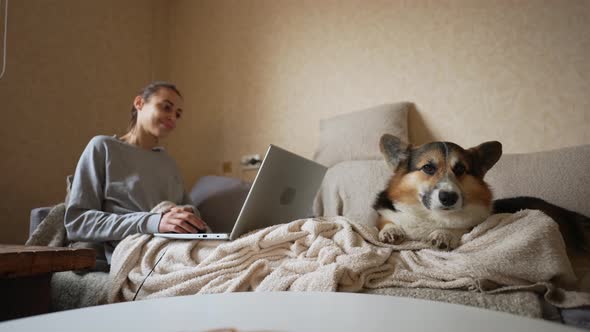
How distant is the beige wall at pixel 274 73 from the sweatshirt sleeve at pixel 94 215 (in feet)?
2.22

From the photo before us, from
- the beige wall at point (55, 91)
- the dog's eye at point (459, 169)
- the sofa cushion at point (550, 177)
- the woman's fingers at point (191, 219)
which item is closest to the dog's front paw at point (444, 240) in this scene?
the dog's eye at point (459, 169)

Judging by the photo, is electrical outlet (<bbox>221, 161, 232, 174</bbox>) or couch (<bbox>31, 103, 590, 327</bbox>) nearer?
couch (<bbox>31, 103, 590, 327</bbox>)

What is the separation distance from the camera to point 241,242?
881mm

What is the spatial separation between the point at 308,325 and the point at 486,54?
1.60m

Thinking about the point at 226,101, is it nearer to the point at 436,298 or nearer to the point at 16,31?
the point at 16,31

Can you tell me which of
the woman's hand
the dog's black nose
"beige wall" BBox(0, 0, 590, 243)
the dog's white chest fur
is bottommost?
the woman's hand

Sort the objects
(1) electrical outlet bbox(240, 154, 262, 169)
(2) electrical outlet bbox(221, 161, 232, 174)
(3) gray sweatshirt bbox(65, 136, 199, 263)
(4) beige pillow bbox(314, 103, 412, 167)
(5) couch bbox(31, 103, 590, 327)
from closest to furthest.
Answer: (5) couch bbox(31, 103, 590, 327) < (3) gray sweatshirt bbox(65, 136, 199, 263) < (4) beige pillow bbox(314, 103, 412, 167) < (1) electrical outlet bbox(240, 154, 262, 169) < (2) electrical outlet bbox(221, 161, 232, 174)

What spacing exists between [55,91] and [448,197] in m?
1.94

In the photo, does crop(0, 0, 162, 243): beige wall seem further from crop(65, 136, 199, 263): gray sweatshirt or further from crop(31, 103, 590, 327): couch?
crop(65, 136, 199, 263): gray sweatshirt

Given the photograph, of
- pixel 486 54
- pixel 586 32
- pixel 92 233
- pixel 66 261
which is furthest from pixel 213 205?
pixel 586 32

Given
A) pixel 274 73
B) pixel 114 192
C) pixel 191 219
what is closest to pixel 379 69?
pixel 274 73

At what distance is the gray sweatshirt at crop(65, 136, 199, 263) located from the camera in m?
1.10

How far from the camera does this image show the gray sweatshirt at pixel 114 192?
3.62ft

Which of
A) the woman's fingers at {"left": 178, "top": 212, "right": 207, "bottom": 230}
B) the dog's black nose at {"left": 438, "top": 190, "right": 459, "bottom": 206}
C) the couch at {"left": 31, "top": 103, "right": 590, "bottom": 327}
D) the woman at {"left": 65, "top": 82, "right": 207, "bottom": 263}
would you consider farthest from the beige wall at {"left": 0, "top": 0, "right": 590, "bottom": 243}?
the woman's fingers at {"left": 178, "top": 212, "right": 207, "bottom": 230}
